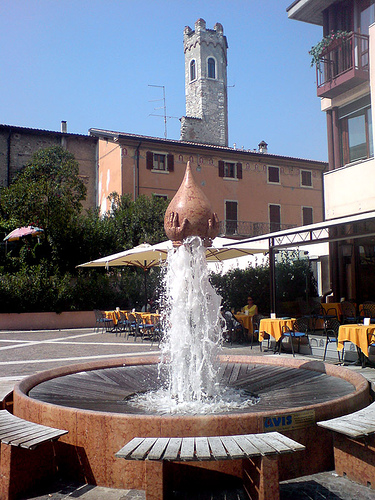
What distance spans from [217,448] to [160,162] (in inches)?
1080

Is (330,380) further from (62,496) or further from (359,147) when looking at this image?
(359,147)

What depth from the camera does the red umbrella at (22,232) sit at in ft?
63.2

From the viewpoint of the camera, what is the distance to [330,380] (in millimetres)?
5516

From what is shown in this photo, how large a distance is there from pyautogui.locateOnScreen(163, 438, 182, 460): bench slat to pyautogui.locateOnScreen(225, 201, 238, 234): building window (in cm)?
2779

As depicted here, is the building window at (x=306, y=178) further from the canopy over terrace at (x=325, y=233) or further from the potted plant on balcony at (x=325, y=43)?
the potted plant on balcony at (x=325, y=43)

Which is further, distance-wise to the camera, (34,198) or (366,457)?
(34,198)

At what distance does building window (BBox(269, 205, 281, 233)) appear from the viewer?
32.8 metres

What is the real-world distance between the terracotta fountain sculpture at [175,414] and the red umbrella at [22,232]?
13.8 metres

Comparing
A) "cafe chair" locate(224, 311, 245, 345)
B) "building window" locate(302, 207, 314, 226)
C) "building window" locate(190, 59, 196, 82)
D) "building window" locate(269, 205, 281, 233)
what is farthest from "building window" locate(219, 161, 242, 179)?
"building window" locate(190, 59, 196, 82)

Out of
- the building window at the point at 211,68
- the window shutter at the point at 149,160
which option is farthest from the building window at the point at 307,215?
the building window at the point at 211,68

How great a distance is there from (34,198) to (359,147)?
13420 millimetres

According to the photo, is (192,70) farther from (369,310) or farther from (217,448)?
(217,448)

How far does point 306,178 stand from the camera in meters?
34.3

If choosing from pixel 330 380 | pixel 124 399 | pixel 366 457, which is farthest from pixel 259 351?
pixel 366 457
